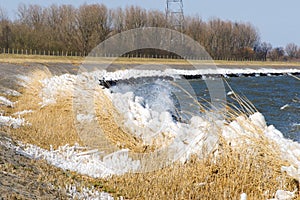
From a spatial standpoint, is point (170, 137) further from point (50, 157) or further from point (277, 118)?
point (277, 118)

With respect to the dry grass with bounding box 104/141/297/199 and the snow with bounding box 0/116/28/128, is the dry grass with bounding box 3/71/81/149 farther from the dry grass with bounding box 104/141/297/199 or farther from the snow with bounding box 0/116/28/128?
the dry grass with bounding box 104/141/297/199

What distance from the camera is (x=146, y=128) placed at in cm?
641

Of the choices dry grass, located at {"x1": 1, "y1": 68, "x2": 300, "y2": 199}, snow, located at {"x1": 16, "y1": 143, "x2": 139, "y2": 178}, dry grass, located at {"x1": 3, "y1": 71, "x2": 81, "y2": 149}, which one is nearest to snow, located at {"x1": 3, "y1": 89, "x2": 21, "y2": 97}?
dry grass, located at {"x1": 3, "y1": 71, "x2": 81, "y2": 149}

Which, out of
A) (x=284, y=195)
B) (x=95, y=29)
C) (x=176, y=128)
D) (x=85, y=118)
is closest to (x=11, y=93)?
(x=85, y=118)

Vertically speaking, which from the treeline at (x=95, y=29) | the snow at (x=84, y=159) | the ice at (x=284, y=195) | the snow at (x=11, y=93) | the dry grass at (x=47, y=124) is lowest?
the snow at (x=84, y=159)

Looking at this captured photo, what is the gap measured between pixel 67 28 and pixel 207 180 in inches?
1969

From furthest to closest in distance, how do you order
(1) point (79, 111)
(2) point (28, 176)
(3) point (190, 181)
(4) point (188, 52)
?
(4) point (188, 52) < (1) point (79, 111) < (3) point (190, 181) < (2) point (28, 176)

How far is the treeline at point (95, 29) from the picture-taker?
46688 millimetres

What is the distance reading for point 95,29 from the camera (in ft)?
162

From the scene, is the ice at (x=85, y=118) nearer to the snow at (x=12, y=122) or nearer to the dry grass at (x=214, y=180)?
the snow at (x=12, y=122)

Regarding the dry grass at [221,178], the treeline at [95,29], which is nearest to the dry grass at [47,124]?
the dry grass at [221,178]

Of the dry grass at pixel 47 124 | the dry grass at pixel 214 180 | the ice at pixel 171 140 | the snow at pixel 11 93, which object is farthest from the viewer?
the snow at pixel 11 93

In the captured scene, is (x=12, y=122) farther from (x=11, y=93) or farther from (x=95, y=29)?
(x=95, y=29)

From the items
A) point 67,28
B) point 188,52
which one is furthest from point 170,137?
point 67,28
